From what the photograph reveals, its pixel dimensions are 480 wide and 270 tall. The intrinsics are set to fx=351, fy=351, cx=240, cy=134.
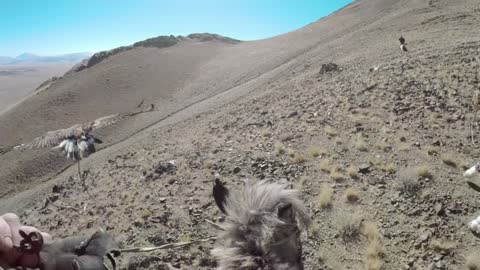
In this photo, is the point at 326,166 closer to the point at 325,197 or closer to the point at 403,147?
the point at 325,197

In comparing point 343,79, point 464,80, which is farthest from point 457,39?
point 464,80

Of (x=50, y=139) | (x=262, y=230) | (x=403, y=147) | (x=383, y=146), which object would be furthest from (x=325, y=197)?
(x=50, y=139)

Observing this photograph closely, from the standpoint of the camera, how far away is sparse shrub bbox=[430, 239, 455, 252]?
4898 mm

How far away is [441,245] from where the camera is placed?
4949 mm

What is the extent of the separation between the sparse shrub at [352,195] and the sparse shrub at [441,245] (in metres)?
1.66

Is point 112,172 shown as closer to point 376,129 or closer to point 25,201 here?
point 25,201

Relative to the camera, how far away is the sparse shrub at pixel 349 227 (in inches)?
221

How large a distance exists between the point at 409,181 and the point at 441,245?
158 centimetres

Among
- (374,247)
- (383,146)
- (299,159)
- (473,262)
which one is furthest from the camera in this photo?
(299,159)

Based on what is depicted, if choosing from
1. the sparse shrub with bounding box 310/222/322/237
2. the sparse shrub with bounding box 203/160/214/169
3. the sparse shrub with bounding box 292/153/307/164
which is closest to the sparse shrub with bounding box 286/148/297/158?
the sparse shrub with bounding box 292/153/307/164

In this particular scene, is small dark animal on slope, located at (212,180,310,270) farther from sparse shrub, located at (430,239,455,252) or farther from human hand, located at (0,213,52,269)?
sparse shrub, located at (430,239,455,252)

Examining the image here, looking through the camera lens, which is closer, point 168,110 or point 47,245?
point 47,245

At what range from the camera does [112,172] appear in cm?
1323

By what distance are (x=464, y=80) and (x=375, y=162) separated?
5.08 meters
